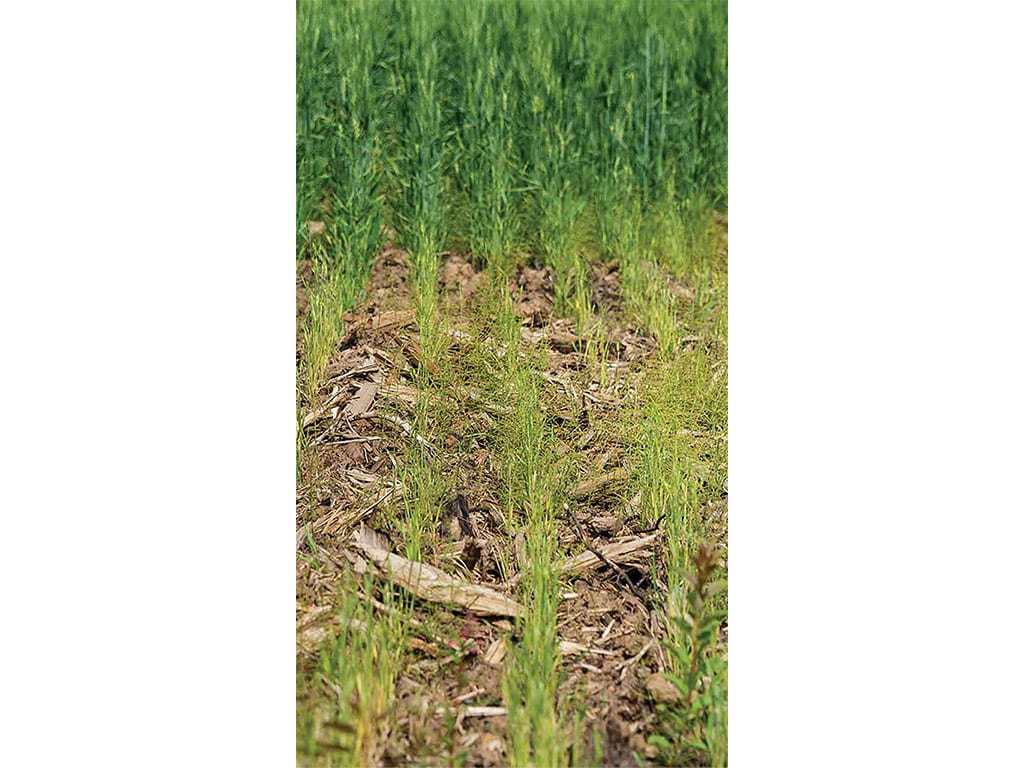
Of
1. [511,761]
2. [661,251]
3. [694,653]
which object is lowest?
[511,761]

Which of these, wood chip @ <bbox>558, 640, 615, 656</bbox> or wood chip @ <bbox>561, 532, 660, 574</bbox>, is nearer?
wood chip @ <bbox>558, 640, 615, 656</bbox>

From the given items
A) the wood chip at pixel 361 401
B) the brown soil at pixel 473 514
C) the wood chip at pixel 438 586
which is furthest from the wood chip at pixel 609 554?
the wood chip at pixel 361 401

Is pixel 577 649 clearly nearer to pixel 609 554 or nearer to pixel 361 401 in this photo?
pixel 609 554

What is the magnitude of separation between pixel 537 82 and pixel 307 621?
2.01 m

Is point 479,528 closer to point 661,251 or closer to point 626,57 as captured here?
point 661,251

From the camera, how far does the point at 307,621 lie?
3.97 m

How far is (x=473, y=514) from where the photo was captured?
413 cm

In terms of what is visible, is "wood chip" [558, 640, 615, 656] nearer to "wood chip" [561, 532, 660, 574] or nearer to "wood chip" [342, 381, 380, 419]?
"wood chip" [561, 532, 660, 574]

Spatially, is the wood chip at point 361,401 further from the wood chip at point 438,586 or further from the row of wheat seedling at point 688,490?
the row of wheat seedling at point 688,490

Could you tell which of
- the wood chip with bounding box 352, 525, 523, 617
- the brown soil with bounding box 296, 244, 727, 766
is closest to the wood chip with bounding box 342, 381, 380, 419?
the brown soil with bounding box 296, 244, 727, 766

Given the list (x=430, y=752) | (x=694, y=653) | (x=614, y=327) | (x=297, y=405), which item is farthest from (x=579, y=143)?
(x=430, y=752)

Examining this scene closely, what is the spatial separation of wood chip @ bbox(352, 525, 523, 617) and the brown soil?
0.11 feet

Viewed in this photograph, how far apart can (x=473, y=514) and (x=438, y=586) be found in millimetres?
277

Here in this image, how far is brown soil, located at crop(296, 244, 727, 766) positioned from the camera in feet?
12.3
